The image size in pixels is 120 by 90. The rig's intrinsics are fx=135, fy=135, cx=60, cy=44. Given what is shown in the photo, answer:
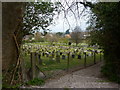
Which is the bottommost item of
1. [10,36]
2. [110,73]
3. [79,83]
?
[79,83]

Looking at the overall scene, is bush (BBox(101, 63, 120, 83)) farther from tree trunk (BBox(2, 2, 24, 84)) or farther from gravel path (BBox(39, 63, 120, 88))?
tree trunk (BBox(2, 2, 24, 84))

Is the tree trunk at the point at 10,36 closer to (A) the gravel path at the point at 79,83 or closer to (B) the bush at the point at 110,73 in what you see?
(A) the gravel path at the point at 79,83

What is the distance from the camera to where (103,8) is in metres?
5.39

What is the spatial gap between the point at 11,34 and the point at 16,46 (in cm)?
40

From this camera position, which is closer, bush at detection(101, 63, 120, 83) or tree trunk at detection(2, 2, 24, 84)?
tree trunk at detection(2, 2, 24, 84)

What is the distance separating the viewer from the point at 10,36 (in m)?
3.71

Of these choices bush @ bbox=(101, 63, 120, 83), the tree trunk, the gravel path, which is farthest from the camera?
bush @ bbox=(101, 63, 120, 83)

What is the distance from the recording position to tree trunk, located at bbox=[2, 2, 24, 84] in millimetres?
3529

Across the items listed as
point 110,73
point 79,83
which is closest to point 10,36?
point 79,83

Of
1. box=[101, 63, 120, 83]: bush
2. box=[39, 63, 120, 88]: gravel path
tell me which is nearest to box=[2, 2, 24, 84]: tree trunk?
box=[39, 63, 120, 88]: gravel path

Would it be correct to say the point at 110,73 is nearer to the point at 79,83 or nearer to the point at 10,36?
the point at 79,83

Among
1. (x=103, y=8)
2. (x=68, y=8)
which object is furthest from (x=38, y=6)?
(x=103, y=8)

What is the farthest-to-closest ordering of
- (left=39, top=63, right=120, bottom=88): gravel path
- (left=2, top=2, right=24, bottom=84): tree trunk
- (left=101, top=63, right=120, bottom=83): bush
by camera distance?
1. (left=101, top=63, right=120, bottom=83): bush
2. (left=39, top=63, right=120, bottom=88): gravel path
3. (left=2, top=2, right=24, bottom=84): tree trunk

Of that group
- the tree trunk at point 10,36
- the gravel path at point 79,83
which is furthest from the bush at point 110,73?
the tree trunk at point 10,36
